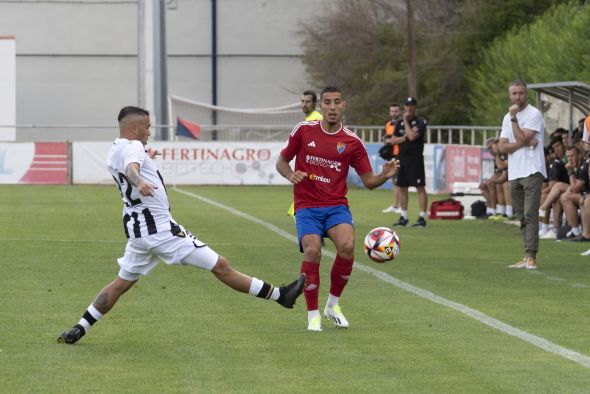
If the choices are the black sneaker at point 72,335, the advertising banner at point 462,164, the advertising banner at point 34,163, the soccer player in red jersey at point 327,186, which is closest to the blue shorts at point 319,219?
the soccer player in red jersey at point 327,186

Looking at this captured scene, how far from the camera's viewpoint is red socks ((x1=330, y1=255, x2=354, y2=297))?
1031cm

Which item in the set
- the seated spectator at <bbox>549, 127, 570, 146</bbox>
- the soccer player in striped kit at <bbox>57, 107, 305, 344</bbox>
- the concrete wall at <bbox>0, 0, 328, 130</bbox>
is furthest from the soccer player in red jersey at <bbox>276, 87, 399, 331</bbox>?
the concrete wall at <bbox>0, 0, 328, 130</bbox>

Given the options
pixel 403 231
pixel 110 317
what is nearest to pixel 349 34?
pixel 403 231

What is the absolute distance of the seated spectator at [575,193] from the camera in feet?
61.8

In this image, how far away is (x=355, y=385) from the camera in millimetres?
7855

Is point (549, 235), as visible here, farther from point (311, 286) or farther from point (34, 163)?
point (34, 163)

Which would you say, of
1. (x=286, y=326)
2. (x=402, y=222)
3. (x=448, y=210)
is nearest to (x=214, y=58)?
(x=448, y=210)

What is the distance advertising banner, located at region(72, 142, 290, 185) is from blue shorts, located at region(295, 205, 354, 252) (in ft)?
87.0

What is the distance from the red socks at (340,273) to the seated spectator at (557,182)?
31.4 feet

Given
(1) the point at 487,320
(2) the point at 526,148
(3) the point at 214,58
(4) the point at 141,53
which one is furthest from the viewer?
(3) the point at 214,58

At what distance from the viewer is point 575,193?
1897cm

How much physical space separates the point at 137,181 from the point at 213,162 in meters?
28.2

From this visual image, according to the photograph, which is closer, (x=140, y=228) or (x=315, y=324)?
(x=140, y=228)

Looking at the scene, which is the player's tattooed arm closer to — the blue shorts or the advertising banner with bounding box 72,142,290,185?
the blue shorts
